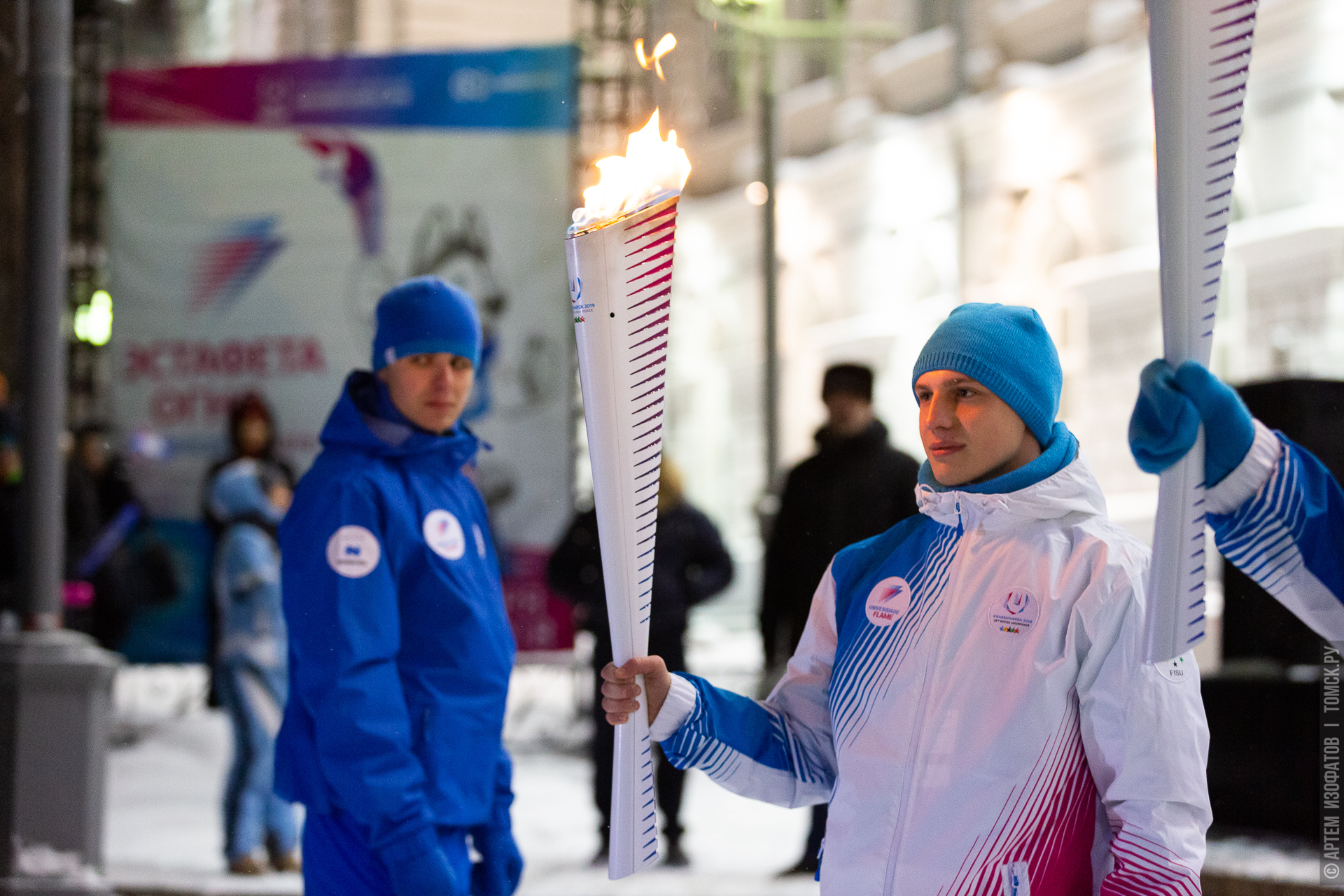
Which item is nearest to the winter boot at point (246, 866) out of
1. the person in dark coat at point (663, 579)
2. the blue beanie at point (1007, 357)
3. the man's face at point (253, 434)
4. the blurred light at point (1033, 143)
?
the person in dark coat at point (663, 579)

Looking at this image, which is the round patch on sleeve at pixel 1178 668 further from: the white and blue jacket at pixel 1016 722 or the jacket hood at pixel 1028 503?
the jacket hood at pixel 1028 503

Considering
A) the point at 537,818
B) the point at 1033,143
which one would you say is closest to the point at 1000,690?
the point at 537,818

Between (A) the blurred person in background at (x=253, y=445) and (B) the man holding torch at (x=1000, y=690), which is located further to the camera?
(A) the blurred person in background at (x=253, y=445)

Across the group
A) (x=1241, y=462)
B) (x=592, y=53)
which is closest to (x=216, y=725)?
(x=592, y=53)

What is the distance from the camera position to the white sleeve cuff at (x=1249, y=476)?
1.46 m

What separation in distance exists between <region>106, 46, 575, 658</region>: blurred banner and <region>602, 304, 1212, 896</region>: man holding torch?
17.3 ft

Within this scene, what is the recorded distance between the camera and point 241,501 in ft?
18.6

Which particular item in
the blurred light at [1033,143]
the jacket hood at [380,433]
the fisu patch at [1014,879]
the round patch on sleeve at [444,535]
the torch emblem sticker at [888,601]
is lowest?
the fisu patch at [1014,879]

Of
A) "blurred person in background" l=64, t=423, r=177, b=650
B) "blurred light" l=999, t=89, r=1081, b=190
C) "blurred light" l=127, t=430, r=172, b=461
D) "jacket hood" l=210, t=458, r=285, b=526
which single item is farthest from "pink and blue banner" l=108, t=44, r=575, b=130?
"blurred light" l=999, t=89, r=1081, b=190

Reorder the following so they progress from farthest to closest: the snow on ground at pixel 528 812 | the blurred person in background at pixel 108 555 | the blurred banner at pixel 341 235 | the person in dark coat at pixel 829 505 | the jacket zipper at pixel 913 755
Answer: the blurred person in background at pixel 108 555 < the blurred banner at pixel 341 235 < the snow on ground at pixel 528 812 < the person in dark coat at pixel 829 505 < the jacket zipper at pixel 913 755

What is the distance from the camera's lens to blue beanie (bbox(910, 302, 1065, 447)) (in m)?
1.88

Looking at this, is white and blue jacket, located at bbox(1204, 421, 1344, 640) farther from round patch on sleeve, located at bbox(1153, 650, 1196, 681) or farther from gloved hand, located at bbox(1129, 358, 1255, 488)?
round patch on sleeve, located at bbox(1153, 650, 1196, 681)

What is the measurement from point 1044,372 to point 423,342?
1.20 m

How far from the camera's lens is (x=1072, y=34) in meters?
10.8
